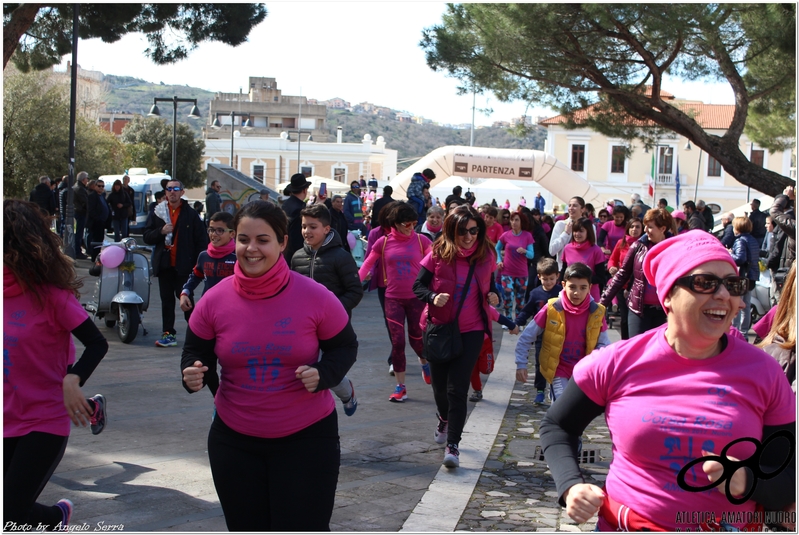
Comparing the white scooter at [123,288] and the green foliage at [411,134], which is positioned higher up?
the green foliage at [411,134]

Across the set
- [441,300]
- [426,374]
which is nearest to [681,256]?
[441,300]

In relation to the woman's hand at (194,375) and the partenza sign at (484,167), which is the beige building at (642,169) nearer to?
the partenza sign at (484,167)

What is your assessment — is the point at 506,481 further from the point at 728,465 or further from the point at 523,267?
the point at 523,267

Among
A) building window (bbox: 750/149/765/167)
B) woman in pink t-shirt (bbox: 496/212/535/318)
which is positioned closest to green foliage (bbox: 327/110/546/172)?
building window (bbox: 750/149/765/167)

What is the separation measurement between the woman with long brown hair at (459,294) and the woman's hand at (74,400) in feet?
9.12

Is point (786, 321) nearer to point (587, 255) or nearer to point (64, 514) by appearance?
point (64, 514)

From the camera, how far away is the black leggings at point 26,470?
11.2 ft

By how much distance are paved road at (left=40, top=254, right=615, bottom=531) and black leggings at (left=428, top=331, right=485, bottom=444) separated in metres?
0.28

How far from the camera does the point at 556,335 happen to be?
658 cm

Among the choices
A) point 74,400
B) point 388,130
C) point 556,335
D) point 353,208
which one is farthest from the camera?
point 388,130

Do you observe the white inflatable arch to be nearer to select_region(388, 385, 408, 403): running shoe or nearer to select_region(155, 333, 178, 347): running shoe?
select_region(155, 333, 178, 347): running shoe

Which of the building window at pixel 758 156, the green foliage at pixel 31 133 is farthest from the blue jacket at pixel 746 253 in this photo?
the building window at pixel 758 156

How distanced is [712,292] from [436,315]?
358 centimetres

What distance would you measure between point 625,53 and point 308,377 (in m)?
17.0
